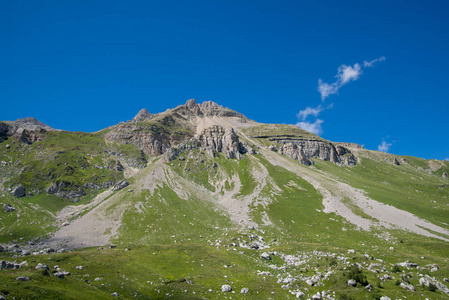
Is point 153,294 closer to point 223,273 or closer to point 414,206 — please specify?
point 223,273

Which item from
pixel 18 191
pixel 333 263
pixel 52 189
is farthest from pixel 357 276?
pixel 18 191

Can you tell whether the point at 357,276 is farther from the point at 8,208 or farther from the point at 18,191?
the point at 18,191

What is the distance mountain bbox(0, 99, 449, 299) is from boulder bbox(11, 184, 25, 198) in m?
0.64

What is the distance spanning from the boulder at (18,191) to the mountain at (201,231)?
643mm

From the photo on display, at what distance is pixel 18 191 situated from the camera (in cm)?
12562

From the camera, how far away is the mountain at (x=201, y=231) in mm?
36156

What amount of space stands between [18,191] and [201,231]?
105 meters

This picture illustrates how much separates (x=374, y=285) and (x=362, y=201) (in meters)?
109

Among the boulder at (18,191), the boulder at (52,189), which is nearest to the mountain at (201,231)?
the boulder at (52,189)

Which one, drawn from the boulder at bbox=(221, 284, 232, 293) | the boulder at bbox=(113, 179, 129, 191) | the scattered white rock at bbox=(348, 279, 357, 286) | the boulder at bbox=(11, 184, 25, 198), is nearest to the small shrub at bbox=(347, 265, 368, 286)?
the scattered white rock at bbox=(348, 279, 357, 286)

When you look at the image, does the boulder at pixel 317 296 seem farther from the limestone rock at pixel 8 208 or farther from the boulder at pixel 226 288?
the limestone rock at pixel 8 208

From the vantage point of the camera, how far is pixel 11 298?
22.9 meters

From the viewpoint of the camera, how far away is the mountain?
36.2m

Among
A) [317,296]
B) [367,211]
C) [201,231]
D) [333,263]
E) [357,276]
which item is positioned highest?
[367,211]
